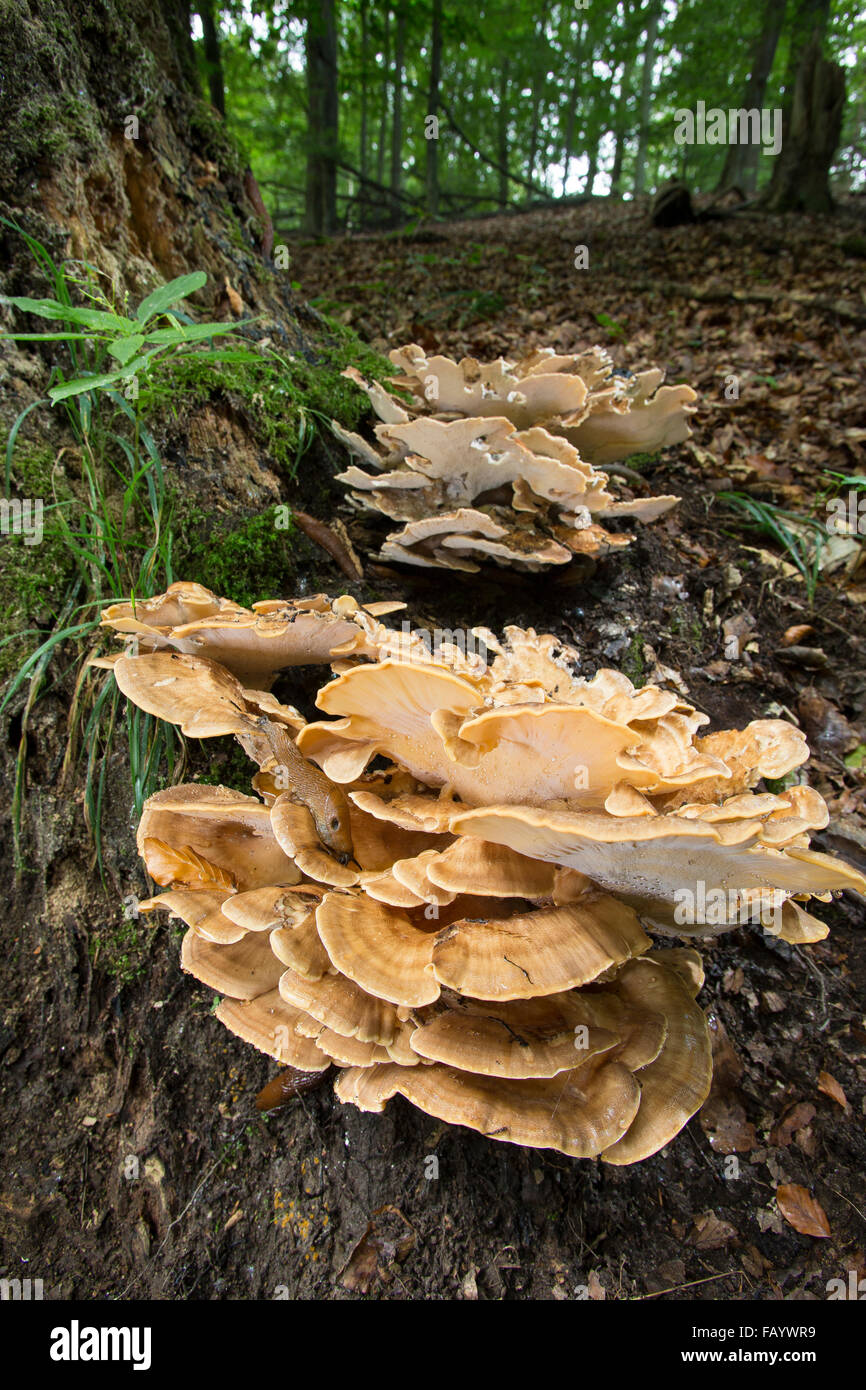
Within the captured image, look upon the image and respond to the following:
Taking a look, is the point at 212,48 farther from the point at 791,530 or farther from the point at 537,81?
the point at 537,81

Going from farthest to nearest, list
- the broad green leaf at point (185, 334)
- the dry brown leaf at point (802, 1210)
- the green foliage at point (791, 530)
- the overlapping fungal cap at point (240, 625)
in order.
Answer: the green foliage at point (791, 530) → the dry brown leaf at point (802, 1210) → the broad green leaf at point (185, 334) → the overlapping fungal cap at point (240, 625)

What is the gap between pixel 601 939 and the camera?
1.75m

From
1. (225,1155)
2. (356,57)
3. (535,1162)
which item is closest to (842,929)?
(535,1162)

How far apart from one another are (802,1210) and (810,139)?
660 inches

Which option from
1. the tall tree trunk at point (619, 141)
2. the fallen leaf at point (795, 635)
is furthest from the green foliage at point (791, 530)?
the tall tree trunk at point (619, 141)

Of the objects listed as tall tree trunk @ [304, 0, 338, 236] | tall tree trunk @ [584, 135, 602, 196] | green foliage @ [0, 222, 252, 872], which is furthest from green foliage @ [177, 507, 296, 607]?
tall tree trunk @ [584, 135, 602, 196]

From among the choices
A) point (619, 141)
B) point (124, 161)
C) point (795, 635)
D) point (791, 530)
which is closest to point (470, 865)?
point (795, 635)

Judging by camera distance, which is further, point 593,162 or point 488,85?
point 593,162

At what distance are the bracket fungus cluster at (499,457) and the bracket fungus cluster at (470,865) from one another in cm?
81

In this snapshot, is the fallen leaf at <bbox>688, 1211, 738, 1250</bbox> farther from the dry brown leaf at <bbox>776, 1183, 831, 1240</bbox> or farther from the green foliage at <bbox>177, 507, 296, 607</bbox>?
the green foliage at <bbox>177, 507, 296, 607</bbox>

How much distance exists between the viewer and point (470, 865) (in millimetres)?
1812

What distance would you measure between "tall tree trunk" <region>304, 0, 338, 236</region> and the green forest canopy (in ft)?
0.12

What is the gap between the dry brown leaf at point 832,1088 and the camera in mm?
2474

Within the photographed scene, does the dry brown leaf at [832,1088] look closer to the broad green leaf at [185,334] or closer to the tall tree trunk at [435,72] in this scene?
the broad green leaf at [185,334]
